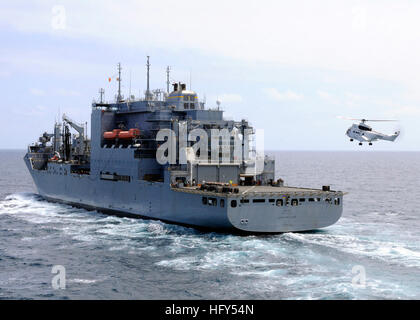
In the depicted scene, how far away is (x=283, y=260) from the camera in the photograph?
1246 inches

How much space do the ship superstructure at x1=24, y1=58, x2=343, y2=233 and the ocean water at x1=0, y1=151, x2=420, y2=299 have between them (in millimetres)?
1500

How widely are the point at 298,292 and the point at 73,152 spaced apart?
158ft

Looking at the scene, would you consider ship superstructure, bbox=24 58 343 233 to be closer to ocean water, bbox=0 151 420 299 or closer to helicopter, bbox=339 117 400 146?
ocean water, bbox=0 151 420 299

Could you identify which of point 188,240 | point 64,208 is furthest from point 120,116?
point 188,240

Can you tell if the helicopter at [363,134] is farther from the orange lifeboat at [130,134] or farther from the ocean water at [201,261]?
the orange lifeboat at [130,134]

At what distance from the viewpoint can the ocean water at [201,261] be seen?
26391mm

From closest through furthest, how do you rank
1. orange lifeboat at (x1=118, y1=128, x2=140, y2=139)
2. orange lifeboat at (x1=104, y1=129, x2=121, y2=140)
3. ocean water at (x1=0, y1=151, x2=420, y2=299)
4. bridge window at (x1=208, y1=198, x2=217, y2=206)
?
1. ocean water at (x1=0, y1=151, x2=420, y2=299)
2. bridge window at (x1=208, y1=198, x2=217, y2=206)
3. orange lifeboat at (x1=118, y1=128, x2=140, y2=139)
4. orange lifeboat at (x1=104, y1=129, x2=121, y2=140)

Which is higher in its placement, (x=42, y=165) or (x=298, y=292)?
(x=42, y=165)

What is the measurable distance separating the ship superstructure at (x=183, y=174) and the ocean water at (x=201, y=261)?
150 cm

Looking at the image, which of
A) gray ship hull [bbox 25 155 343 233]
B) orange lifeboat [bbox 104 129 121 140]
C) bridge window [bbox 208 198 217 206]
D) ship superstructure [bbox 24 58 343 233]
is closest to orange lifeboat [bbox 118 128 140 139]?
ship superstructure [bbox 24 58 343 233]

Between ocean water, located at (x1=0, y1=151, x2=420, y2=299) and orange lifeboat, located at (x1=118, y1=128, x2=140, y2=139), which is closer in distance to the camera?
ocean water, located at (x1=0, y1=151, x2=420, y2=299)

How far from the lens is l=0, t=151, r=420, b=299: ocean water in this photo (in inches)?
1039
